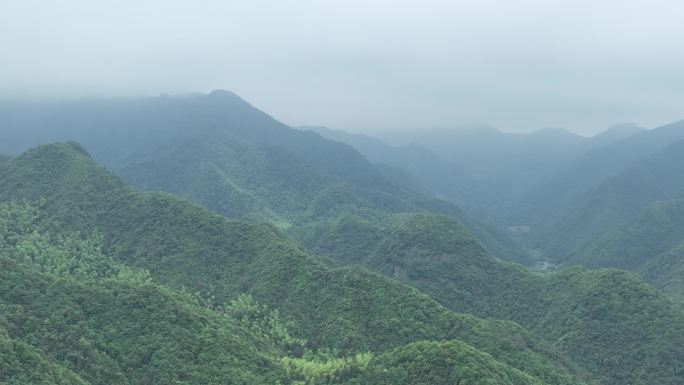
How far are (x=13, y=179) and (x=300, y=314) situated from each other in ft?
214

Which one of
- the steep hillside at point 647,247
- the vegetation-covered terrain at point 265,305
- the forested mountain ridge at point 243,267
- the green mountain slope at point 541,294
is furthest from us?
the steep hillside at point 647,247

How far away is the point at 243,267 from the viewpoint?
103 meters

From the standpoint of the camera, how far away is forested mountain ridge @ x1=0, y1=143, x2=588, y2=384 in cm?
8669

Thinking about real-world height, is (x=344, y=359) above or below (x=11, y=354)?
below

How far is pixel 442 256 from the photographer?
446 feet

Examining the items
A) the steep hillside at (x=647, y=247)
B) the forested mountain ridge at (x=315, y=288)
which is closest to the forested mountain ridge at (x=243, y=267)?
the forested mountain ridge at (x=315, y=288)

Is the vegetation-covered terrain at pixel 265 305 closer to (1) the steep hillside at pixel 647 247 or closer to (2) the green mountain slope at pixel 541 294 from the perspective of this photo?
(2) the green mountain slope at pixel 541 294

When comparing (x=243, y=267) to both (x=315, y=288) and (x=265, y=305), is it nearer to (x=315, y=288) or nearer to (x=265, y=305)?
(x=265, y=305)

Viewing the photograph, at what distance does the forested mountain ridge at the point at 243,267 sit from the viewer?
86688 mm

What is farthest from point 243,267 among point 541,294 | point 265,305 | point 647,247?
point 647,247

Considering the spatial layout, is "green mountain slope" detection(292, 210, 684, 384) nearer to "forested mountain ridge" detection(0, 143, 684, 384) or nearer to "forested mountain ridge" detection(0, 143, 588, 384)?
"forested mountain ridge" detection(0, 143, 684, 384)

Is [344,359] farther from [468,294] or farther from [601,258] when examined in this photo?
[601,258]

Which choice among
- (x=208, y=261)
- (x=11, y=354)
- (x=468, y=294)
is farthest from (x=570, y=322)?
(x=11, y=354)

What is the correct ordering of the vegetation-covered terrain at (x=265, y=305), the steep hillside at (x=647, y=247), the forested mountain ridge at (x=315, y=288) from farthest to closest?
the steep hillside at (x=647, y=247)
the forested mountain ridge at (x=315, y=288)
the vegetation-covered terrain at (x=265, y=305)
